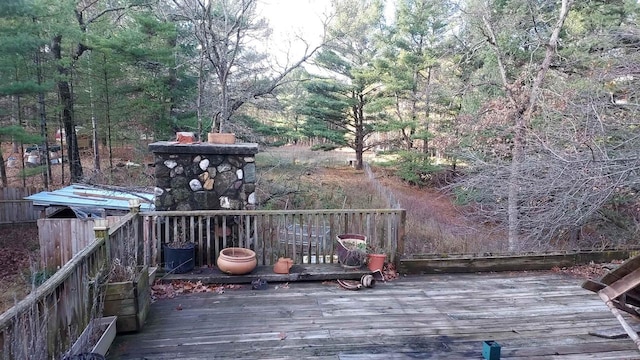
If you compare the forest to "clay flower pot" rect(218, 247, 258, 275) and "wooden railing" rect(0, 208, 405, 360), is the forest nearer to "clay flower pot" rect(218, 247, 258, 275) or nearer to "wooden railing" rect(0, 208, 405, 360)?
"wooden railing" rect(0, 208, 405, 360)

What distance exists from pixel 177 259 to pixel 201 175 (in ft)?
3.35

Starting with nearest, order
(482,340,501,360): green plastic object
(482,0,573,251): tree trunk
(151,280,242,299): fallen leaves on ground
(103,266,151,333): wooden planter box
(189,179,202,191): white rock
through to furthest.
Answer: (482,340,501,360): green plastic object
(103,266,151,333): wooden planter box
(151,280,242,299): fallen leaves on ground
(189,179,202,191): white rock
(482,0,573,251): tree trunk

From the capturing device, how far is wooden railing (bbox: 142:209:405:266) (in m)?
4.44

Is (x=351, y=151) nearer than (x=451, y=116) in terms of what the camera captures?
No

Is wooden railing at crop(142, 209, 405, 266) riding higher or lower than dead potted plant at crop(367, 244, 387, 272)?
higher

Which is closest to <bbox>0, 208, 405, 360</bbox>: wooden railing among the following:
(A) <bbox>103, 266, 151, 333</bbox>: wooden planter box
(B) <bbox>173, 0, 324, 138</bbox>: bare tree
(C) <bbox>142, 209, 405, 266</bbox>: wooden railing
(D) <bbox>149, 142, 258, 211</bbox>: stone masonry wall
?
(C) <bbox>142, 209, 405, 266</bbox>: wooden railing

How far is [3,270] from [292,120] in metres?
11.6

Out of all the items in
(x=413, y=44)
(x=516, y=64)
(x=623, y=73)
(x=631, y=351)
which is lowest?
(x=631, y=351)

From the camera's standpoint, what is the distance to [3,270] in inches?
337

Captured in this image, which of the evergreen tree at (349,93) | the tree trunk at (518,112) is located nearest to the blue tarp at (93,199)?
the tree trunk at (518,112)

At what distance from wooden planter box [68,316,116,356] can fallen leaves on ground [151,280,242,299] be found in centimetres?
89

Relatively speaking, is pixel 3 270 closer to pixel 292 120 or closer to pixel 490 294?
pixel 490 294

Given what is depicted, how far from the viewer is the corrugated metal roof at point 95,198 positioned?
7375mm

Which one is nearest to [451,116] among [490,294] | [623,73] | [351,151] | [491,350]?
[351,151]
